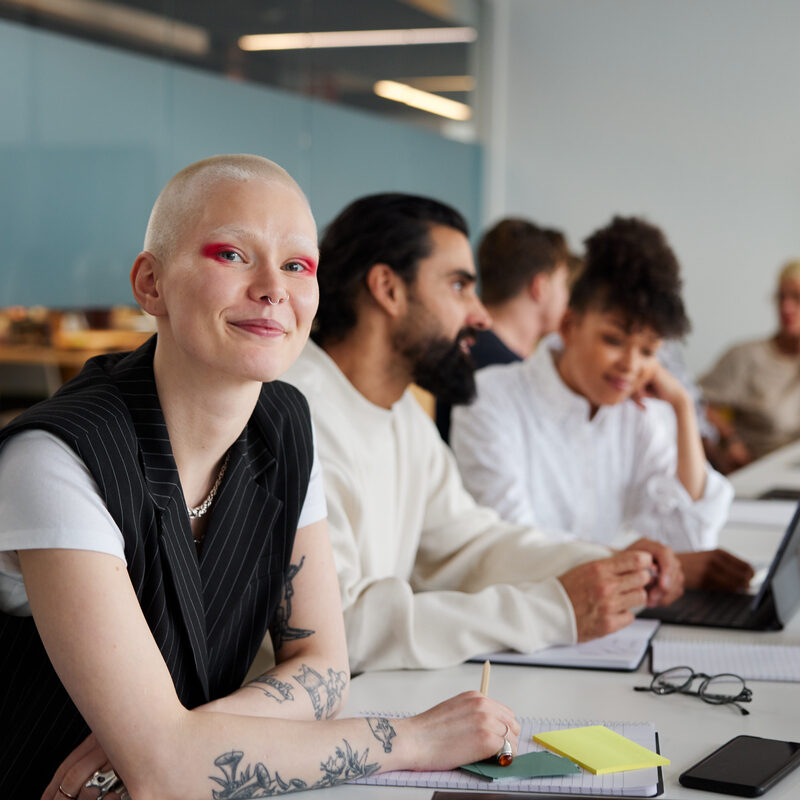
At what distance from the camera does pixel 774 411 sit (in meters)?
5.47

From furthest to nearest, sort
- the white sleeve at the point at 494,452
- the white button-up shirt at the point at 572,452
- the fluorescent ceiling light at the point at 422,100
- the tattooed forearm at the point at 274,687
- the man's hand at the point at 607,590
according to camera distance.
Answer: the fluorescent ceiling light at the point at 422,100 < the white button-up shirt at the point at 572,452 < the white sleeve at the point at 494,452 < the man's hand at the point at 607,590 < the tattooed forearm at the point at 274,687

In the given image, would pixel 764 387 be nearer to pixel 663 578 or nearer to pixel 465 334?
pixel 465 334

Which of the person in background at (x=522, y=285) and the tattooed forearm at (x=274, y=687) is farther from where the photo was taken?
the person in background at (x=522, y=285)

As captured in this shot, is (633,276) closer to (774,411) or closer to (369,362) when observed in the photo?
(369,362)

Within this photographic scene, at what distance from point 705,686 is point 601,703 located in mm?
135

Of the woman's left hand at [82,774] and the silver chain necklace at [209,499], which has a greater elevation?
the silver chain necklace at [209,499]

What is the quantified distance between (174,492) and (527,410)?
154 cm

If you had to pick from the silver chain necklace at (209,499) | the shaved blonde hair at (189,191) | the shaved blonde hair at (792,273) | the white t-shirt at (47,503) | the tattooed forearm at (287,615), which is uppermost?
the shaved blonde hair at (189,191)

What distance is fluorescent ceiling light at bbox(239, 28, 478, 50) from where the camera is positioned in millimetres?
4578

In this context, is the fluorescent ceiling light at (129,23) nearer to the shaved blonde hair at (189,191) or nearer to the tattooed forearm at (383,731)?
the shaved blonde hair at (189,191)

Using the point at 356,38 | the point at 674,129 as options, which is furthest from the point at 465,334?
the point at 674,129

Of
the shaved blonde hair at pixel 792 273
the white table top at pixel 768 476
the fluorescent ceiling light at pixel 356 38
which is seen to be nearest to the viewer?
the white table top at pixel 768 476

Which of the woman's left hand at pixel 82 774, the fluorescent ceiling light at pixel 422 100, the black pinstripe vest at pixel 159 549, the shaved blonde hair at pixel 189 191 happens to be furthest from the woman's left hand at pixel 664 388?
the fluorescent ceiling light at pixel 422 100

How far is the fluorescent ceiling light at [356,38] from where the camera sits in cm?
458
